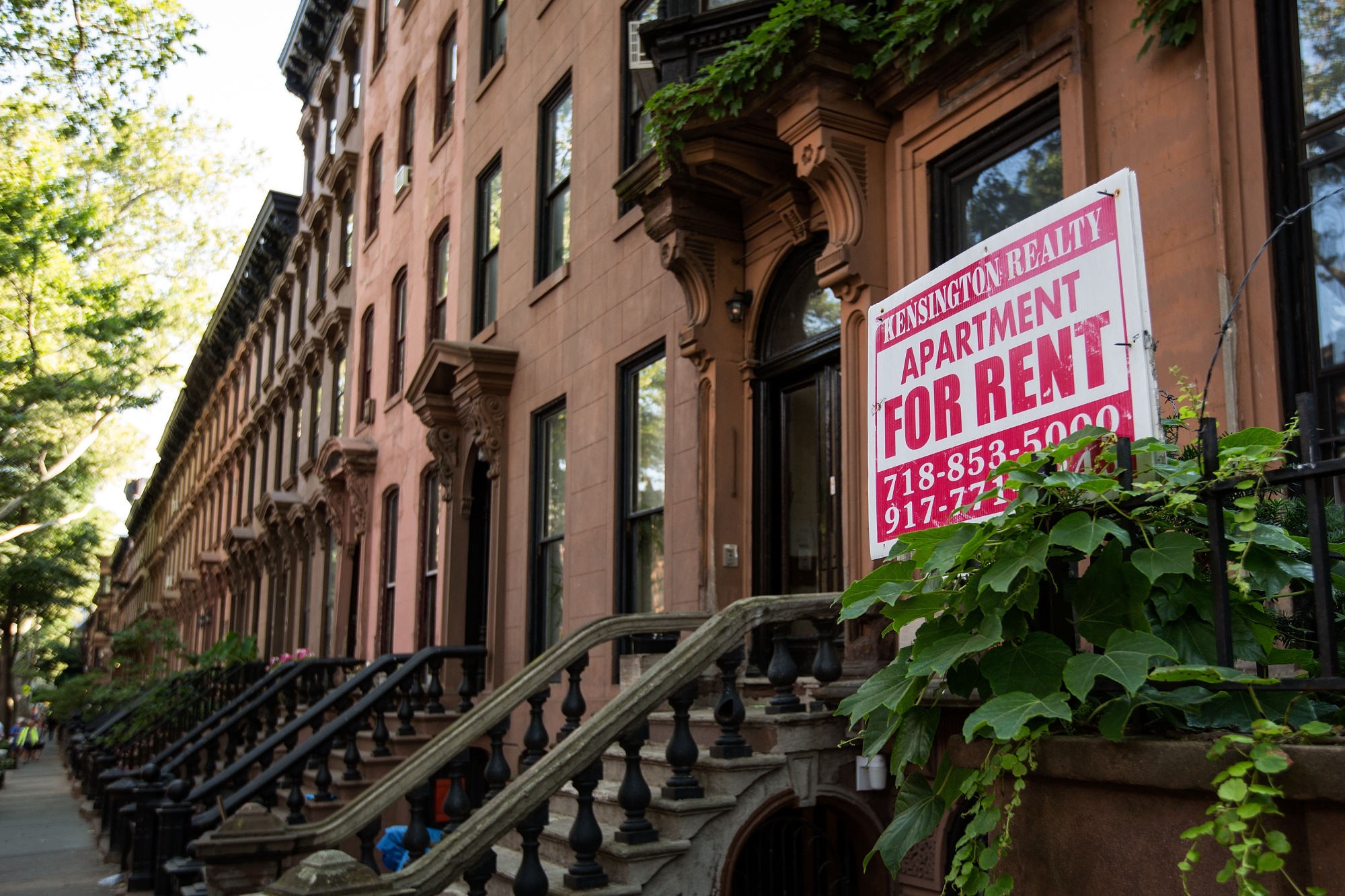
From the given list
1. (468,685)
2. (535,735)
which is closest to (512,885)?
(535,735)

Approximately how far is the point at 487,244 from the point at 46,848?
32.5 feet

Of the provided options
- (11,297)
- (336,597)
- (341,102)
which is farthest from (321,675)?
(11,297)

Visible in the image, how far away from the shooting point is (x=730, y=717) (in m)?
5.83

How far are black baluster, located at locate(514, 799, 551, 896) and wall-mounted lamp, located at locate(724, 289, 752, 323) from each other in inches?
175

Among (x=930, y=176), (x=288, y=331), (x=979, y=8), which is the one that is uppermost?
(x=288, y=331)

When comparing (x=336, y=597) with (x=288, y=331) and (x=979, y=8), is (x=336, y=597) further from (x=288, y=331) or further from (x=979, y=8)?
(x=979, y=8)

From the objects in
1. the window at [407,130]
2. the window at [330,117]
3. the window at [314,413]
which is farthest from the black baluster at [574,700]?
the window at [330,117]

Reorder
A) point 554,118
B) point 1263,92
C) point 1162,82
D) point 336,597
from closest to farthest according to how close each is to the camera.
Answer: point 1263,92, point 1162,82, point 554,118, point 336,597

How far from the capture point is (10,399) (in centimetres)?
2753

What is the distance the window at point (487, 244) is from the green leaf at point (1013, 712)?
12069 millimetres

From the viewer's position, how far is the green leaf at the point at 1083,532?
8.72 ft

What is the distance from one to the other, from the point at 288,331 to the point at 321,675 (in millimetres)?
17043

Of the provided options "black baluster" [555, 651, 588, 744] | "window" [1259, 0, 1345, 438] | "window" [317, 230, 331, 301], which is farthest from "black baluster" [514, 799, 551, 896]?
"window" [317, 230, 331, 301]

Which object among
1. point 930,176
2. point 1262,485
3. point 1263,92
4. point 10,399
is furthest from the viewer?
point 10,399
